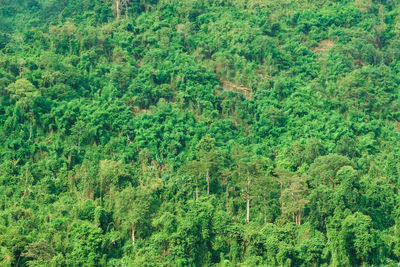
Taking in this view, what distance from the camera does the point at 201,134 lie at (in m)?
33.0

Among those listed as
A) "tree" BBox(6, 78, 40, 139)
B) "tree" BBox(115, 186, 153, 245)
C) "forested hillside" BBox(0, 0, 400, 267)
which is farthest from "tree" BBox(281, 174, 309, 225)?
"tree" BBox(6, 78, 40, 139)

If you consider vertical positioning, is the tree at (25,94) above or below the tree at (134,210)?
above

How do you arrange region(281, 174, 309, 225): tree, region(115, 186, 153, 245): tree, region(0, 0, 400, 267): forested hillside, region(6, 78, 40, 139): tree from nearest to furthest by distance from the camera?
region(0, 0, 400, 267): forested hillside
region(115, 186, 153, 245): tree
region(281, 174, 309, 225): tree
region(6, 78, 40, 139): tree

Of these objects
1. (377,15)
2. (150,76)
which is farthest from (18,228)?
(377,15)

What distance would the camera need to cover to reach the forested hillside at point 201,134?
1035 inches

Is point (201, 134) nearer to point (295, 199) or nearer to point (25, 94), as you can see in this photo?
point (295, 199)

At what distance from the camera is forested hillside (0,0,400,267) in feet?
86.3

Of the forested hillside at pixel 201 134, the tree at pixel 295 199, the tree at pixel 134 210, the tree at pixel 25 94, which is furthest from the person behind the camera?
the tree at pixel 25 94

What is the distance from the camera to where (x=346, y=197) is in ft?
91.2

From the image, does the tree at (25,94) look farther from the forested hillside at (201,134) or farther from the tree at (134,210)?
the tree at (134,210)

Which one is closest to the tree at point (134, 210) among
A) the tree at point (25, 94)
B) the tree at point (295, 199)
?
the tree at point (295, 199)

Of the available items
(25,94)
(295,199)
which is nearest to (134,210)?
(295,199)

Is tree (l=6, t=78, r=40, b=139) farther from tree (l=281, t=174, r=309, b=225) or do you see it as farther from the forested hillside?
tree (l=281, t=174, r=309, b=225)

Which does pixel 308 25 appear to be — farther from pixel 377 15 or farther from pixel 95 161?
pixel 95 161
